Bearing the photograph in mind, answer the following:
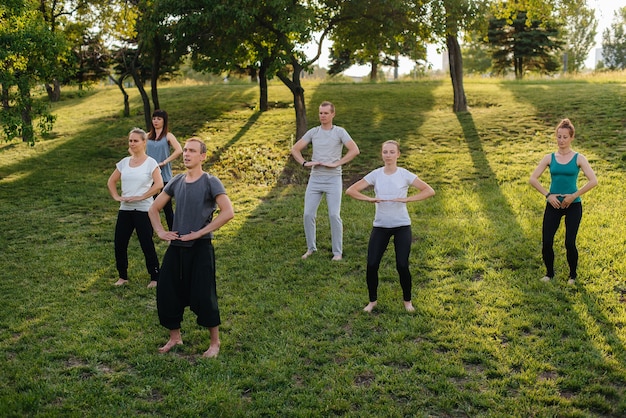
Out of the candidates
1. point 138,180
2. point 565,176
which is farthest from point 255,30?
point 565,176

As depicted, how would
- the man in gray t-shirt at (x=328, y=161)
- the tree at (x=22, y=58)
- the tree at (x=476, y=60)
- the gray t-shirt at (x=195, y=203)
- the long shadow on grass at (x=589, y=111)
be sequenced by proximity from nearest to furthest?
the gray t-shirt at (x=195, y=203), the man in gray t-shirt at (x=328, y=161), the tree at (x=22, y=58), the long shadow on grass at (x=589, y=111), the tree at (x=476, y=60)

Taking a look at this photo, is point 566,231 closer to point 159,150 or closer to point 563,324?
point 563,324

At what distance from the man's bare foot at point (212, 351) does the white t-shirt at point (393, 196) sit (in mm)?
2254

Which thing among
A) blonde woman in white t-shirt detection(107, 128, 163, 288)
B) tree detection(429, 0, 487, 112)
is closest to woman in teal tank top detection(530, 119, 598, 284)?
blonde woman in white t-shirt detection(107, 128, 163, 288)

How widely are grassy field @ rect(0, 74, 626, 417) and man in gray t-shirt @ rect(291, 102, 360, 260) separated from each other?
2.37ft

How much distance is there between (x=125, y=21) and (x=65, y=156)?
738cm

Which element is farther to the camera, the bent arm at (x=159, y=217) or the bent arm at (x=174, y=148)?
the bent arm at (x=174, y=148)

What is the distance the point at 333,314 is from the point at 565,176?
3.45 metres

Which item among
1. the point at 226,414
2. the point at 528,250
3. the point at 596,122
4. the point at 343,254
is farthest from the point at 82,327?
the point at 596,122

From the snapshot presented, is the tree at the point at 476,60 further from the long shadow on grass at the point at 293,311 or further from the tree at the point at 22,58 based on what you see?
the long shadow on grass at the point at 293,311

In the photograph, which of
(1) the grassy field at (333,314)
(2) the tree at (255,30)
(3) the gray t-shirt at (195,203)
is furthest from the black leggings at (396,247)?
(2) the tree at (255,30)

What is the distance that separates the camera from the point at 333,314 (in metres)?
7.07

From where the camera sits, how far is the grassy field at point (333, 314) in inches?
203

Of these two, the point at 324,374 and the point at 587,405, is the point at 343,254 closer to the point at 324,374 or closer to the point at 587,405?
the point at 324,374
